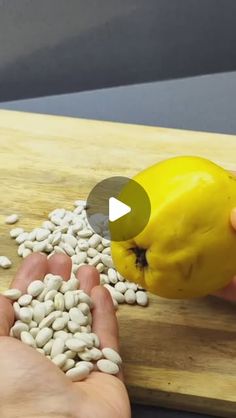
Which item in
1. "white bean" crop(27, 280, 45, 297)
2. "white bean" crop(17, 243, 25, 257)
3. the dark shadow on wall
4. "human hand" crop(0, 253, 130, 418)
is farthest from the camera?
the dark shadow on wall

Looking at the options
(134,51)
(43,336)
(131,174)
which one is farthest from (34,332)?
(134,51)

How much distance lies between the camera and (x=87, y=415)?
0.59 meters

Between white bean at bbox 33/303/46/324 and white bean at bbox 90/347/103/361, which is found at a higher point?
white bean at bbox 33/303/46/324

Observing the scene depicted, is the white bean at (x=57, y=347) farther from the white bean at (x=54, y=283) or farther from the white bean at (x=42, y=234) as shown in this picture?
the white bean at (x=42, y=234)

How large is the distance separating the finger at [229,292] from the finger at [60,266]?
153mm

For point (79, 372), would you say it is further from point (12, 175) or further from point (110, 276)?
point (12, 175)

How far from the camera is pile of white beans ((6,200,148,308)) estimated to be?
75cm

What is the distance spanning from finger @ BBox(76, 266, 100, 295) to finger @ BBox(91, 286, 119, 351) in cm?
1

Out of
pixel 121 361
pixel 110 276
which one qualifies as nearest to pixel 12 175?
pixel 110 276

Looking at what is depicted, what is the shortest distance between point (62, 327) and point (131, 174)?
0.95 feet

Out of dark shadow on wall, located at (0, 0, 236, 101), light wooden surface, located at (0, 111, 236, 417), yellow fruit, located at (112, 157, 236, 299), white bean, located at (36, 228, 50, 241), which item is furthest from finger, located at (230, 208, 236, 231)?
dark shadow on wall, located at (0, 0, 236, 101)

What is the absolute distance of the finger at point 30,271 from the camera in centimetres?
72

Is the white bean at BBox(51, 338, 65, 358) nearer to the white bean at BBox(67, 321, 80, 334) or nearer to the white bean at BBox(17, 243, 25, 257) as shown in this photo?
the white bean at BBox(67, 321, 80, 334)

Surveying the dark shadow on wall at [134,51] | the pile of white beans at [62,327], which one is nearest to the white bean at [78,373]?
the pile of white beans at [62,327]
